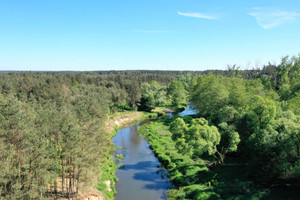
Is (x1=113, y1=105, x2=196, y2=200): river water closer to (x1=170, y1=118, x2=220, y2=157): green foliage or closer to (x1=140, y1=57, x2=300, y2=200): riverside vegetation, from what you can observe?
(x1=140, y1=57, x2=300, y2=200): riverside vegetation

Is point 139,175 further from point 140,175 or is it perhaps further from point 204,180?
point 204,180

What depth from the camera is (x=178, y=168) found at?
39.0m

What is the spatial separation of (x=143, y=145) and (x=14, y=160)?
36494mm

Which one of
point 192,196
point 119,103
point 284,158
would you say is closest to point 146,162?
point 192,196

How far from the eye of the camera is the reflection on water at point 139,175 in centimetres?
3219

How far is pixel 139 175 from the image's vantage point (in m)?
38.4

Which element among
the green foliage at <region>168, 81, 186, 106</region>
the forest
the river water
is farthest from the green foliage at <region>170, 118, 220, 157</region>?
the green foliage at <region>168, 81, 186, 106</region>

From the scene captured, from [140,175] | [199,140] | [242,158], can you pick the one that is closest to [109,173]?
[140,175]

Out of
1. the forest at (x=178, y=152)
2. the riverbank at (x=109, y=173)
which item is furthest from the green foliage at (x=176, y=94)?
the forest at (x=178, y=152)

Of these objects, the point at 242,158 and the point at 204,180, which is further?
the point at 242,158

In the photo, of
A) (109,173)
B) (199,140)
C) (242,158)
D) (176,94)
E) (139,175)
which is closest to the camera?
(199,140)

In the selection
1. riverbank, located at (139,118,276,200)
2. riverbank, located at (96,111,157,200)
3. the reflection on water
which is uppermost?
riverbank, located at (139,118,276,200)

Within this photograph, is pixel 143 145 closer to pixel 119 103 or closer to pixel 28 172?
pixel 28 172

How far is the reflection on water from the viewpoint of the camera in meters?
32.2
